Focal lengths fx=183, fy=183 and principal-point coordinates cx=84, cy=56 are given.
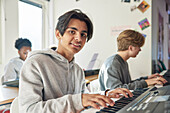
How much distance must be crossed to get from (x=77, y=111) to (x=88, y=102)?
61mm

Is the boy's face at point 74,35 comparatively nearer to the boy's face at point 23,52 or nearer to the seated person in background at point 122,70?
the seated person in background at point 122,70

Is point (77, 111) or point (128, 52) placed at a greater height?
point (128, 52)

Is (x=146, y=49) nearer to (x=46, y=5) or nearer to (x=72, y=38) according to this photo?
(x=46, y=5)

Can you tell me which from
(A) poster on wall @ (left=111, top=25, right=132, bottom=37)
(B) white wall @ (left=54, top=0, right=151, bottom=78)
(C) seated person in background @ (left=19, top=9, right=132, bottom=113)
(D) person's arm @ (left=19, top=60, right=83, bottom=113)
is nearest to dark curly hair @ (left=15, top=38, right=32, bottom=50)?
(B) white wall @ (left=54, top=0, right=151, bottom=78)

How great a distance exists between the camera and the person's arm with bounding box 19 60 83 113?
0.63m

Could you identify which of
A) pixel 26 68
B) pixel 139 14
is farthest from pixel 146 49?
pixel 26 68

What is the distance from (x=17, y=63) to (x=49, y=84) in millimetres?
1527

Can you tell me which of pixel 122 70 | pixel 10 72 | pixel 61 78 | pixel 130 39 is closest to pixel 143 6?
pixel 130 39

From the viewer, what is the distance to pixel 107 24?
288cm

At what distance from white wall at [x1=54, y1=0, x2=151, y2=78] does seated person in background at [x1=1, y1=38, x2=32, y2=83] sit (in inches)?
36.9

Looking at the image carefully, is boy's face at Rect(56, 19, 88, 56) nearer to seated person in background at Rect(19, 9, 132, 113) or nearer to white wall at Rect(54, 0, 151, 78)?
seated person in background at Rect(19, 9, 132, 113)

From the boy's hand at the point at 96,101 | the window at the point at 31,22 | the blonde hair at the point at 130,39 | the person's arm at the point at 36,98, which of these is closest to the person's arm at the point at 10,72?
the window at the point at 31,22

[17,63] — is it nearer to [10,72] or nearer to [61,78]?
[10,72]

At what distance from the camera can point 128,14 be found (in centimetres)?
275
